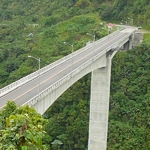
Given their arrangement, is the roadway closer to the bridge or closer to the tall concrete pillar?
the bridge

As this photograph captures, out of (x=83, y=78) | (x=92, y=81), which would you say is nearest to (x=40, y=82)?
(x=92, y=81)

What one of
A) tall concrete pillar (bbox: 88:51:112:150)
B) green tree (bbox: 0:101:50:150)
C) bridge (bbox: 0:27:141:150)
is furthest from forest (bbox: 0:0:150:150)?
bridge (bbox: 0:27:141:150)

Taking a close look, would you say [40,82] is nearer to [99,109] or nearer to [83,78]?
[99,109]

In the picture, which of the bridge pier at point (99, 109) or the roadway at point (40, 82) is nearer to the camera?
the roadway at point (40, 82)

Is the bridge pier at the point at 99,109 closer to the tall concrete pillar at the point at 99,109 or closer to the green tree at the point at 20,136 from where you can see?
the tall concrete pillar at the point at 99,109

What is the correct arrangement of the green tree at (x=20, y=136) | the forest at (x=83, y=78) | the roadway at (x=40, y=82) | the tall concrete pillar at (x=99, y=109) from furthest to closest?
the tall concrete pillar at (x=99, y=109), the forest at (x=83, y=78), the roadway at (x=40, y=82), the green tree at (x=20, y=136)

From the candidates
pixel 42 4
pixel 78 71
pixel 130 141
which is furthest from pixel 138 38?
pixel 42 4

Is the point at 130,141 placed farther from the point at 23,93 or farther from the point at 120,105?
the point at 23,93

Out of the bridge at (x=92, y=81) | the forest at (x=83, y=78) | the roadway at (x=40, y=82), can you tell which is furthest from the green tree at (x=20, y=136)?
the bridge at (x=92, y=81)
